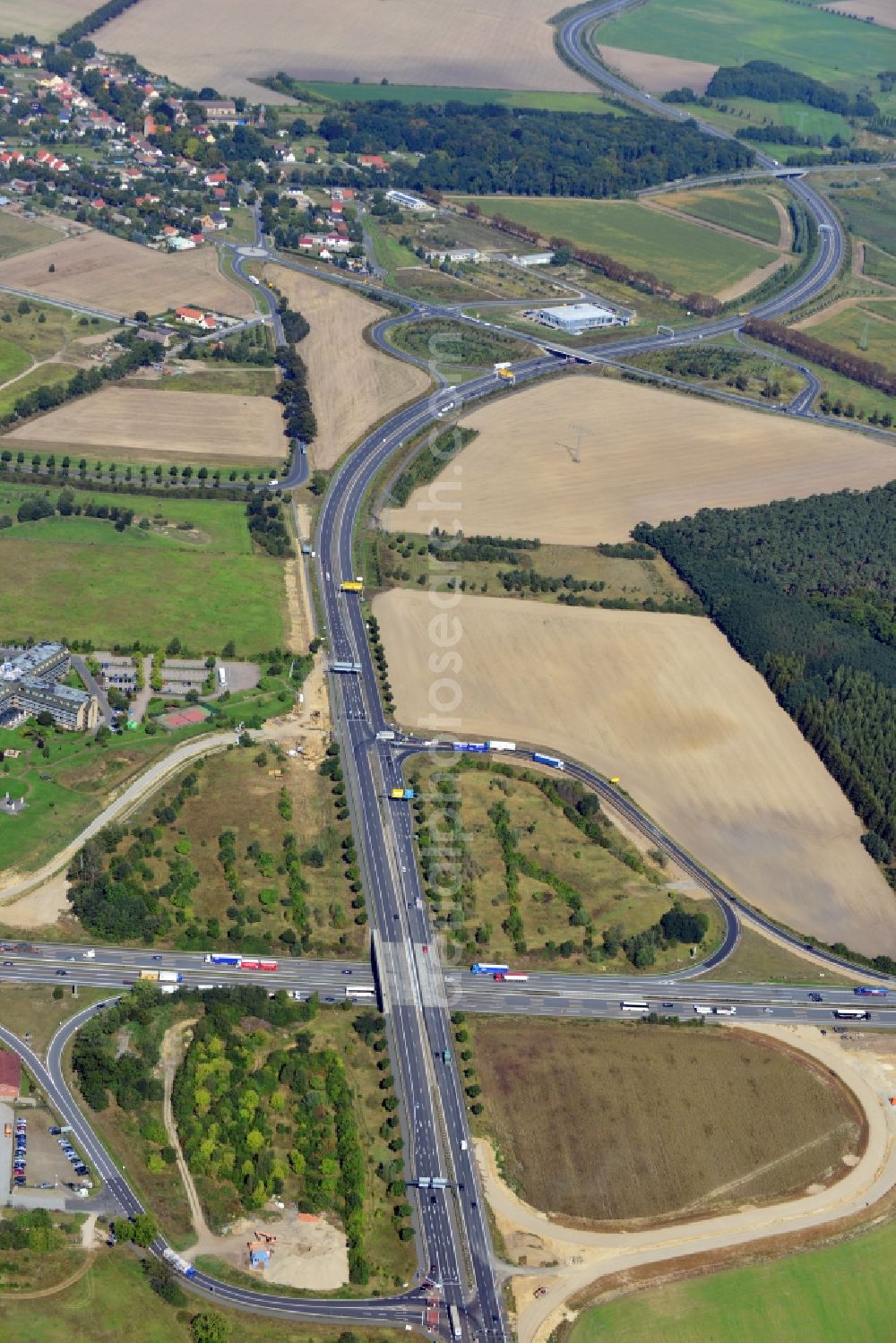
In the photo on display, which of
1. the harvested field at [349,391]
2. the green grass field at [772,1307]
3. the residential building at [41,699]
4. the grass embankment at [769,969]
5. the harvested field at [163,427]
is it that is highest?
the harvested field at [349,391]

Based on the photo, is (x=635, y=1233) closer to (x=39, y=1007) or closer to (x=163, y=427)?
(x=39, y=1007)

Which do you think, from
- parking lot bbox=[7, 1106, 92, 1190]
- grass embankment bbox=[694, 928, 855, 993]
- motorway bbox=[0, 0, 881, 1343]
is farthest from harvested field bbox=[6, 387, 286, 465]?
parking lot bbox=[7, 1106, 92, 1190]

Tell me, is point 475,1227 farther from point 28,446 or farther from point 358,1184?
point 28,446

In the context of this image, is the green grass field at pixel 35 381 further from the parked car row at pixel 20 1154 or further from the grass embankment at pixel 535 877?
the parked car row at pixel 20 1154

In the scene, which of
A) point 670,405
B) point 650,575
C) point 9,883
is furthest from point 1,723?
point 670,405

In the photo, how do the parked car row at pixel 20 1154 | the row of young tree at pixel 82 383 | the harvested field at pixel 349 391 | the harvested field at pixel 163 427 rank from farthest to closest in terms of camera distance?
the harvested field at pixel 349 391 → the row of young tree at pixel 82 383 → the harvested field at pixel 163 427 → the parked car row at pixel 20 1154

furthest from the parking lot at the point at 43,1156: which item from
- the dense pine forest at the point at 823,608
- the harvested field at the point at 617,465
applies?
the harvested field at the point at 617,465

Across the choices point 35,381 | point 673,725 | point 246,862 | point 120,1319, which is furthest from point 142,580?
point 120,1319
